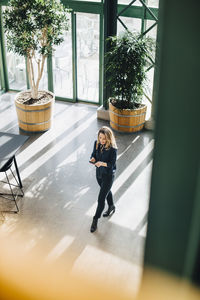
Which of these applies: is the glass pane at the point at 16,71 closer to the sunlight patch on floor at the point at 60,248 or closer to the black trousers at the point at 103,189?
the black trousers at the point at 103,189

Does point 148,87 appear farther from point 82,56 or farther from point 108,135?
point 108,135

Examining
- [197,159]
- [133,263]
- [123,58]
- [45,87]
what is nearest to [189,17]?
[197,159]

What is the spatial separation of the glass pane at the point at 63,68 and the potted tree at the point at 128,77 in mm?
1513

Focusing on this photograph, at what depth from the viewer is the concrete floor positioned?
524 centimetres

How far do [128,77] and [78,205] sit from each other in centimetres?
315

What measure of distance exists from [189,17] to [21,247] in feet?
17.6

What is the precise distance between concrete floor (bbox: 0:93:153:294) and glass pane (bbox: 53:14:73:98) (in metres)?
1.68

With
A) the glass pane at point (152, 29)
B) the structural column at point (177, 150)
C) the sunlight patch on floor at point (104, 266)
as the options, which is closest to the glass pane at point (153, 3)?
the glass pane at point (152, 29)

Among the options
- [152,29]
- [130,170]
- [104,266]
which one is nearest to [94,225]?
[104,266]

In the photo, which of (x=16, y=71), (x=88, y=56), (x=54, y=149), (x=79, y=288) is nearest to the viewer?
(x=79, y=288)

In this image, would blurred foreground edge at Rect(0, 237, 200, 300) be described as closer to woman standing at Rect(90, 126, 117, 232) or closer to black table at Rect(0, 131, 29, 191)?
woman standing at Rect(90, 126, 117, 232)

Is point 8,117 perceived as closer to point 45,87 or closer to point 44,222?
point 45,87

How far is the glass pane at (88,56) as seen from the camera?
9.34m

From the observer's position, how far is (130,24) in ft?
28.5
